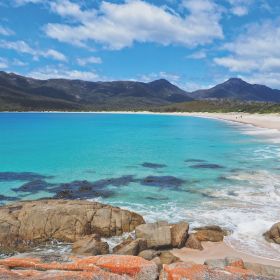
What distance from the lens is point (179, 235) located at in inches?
659

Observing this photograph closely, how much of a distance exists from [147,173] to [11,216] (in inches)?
736

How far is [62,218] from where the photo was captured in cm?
1848

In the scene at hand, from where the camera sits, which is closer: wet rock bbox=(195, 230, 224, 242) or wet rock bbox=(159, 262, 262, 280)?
wet rock bbox=(159, 262, 262, 280)

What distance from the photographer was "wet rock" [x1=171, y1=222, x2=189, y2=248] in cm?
1658

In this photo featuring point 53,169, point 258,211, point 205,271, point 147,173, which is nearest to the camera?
point 205,271

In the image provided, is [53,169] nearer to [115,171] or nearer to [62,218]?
[115,171]

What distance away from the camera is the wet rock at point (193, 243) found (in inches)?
656

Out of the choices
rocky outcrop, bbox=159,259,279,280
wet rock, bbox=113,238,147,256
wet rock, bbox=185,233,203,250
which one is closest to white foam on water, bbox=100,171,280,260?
wet rock, bbox=185,233,203,250

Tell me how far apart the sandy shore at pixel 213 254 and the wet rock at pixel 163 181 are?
12.7 meters

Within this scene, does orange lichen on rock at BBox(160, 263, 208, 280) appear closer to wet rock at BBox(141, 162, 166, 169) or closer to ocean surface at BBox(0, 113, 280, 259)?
ocean surface at BBox(0, 113, 280, 259)

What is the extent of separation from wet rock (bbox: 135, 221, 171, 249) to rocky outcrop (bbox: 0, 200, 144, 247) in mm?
2193

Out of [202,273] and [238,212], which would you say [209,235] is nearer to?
[238,212]

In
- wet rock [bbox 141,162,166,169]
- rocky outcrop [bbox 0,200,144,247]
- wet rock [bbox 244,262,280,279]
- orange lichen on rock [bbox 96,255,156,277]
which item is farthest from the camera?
wet rock [bbox 141,162,166,169]

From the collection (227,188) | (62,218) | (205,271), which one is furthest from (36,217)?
(227,188)
